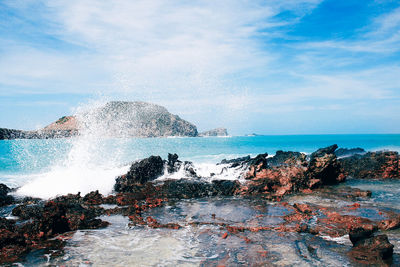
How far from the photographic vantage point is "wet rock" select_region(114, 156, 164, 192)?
15969 millimetres

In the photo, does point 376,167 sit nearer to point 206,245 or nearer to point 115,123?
point 206,245

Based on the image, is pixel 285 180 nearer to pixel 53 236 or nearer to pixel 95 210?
pixel 95 210

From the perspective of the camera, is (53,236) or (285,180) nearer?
(53,236)

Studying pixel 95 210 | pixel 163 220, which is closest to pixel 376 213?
pixel 163 220

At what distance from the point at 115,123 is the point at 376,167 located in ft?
80.4

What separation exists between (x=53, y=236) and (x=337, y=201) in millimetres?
11579

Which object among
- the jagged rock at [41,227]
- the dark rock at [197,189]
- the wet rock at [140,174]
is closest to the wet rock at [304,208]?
the dark rock at [197,189]

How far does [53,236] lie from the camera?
8141mm

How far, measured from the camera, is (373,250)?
6.20 metres

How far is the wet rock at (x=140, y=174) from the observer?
16.0 meters

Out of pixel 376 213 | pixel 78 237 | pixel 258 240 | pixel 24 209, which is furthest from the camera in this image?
pixel 24 209

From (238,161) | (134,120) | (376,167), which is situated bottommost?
(376,167)

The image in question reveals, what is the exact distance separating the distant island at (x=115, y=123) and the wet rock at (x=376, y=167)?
846 inches

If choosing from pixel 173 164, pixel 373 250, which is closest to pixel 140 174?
pixel 173 164
